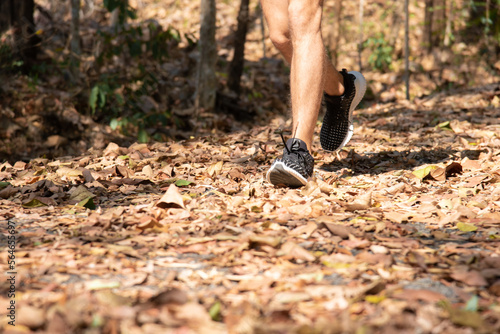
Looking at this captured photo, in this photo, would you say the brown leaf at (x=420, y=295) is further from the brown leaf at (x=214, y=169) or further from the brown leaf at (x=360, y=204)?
the brown leaf at (x=214, y=169)

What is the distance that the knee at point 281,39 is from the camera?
276cm

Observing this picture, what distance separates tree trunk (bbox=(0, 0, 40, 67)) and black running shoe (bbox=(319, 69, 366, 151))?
485 centimetres

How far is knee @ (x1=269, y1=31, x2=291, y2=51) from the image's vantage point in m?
2.76

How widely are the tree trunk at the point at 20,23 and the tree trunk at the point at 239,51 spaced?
9.09 feet

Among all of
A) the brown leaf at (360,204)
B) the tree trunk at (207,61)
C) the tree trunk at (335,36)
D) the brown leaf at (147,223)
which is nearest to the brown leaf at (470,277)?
the brown leaf at (360,204)

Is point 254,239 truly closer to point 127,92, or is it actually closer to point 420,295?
point 420,295

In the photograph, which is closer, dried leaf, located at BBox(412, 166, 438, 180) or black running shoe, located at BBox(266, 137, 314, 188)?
black running shoe, located at BBox(266, 137, 314, 188)

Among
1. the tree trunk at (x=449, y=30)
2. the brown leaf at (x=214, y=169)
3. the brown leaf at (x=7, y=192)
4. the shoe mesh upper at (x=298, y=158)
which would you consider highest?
the tree trunk at (x=449, y=30)

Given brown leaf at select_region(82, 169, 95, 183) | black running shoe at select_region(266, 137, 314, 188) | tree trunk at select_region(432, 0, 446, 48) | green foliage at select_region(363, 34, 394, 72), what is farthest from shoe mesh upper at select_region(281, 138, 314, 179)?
tree trunk at select_region(432, 0, 446, 48)

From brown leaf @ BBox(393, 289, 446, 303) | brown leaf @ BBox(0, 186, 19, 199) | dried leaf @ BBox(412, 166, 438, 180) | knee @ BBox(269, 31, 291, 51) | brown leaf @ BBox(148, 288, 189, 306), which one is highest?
knee @ BBox(269, 31, 291, 51)

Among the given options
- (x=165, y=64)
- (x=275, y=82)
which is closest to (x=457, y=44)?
(x=275, y=82)

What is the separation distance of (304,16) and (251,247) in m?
1.34

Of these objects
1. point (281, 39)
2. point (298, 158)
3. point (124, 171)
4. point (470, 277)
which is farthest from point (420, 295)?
point (124, 171)

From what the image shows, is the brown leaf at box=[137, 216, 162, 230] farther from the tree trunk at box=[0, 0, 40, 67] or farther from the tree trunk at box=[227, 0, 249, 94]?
the tree trunk at box=[227, 0, 249, 94]
